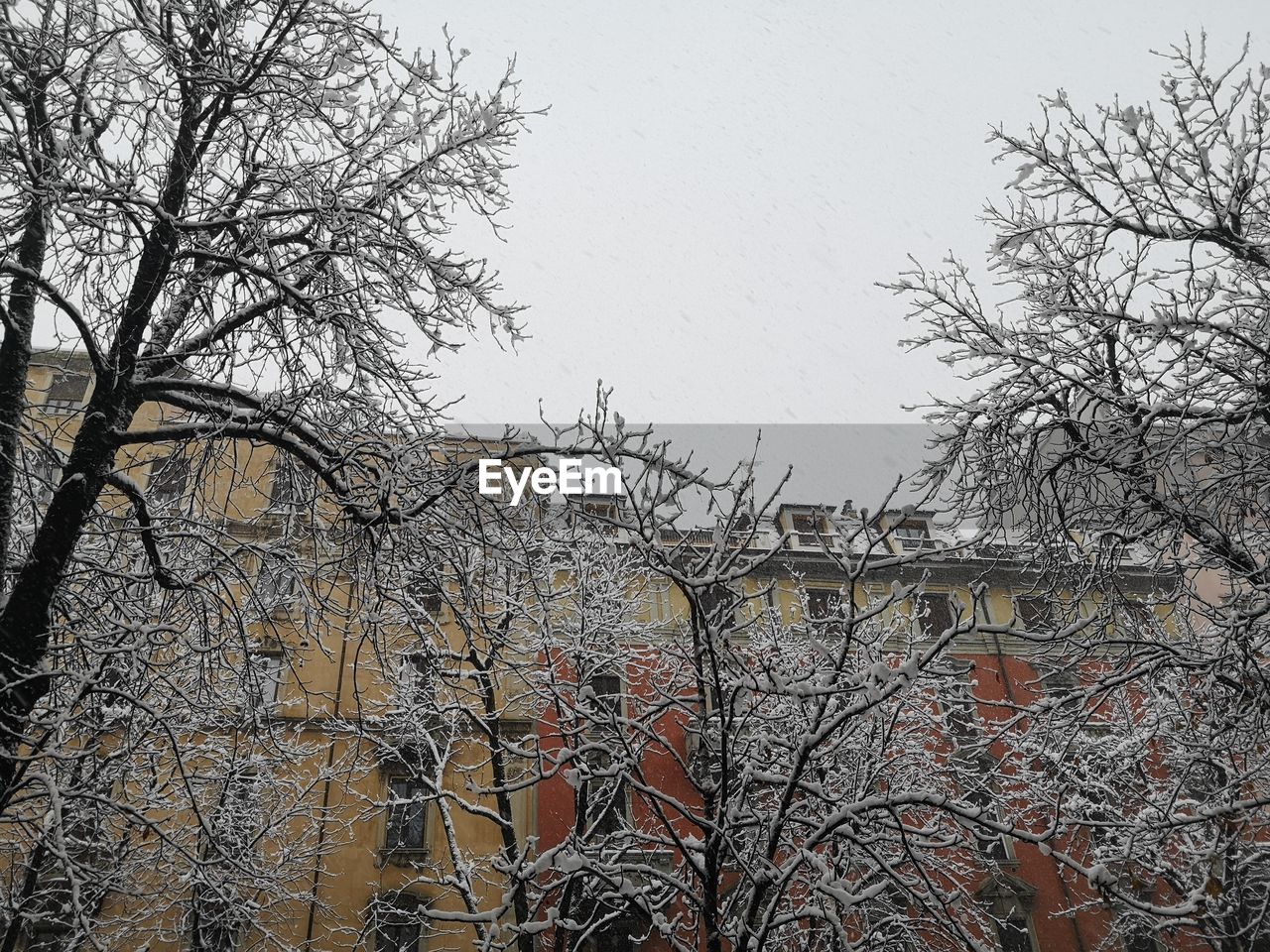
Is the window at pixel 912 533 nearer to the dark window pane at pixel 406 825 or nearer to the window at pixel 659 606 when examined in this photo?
the window at pixel 659 606

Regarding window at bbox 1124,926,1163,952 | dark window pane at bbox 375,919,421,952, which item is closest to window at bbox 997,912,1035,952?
window at bbox 1124,926,1163,952

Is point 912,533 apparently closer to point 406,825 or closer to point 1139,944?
point 1139,944

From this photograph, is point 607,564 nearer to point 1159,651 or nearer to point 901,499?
point 1159,651

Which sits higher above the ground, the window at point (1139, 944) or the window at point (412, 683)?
the window at point (412, 683)

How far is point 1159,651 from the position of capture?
5875 millimetres

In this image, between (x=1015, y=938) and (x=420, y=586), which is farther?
(x=1015, y=938)

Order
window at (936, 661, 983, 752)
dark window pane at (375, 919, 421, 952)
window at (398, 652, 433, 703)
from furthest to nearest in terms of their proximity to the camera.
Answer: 1. dark window pane at (375, 919, 421, 952)
2. window at (398, 652, 433, 703)
3. window at (936, 661, 983, 752)

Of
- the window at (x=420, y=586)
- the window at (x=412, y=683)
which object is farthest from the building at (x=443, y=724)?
the window at (x=412, y=683)

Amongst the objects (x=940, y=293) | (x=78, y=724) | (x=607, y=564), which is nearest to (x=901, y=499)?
(x=607, y=564)

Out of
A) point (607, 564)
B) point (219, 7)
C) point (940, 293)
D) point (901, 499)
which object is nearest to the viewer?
point (219, 7)

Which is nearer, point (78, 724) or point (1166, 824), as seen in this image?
point (1166, 824)

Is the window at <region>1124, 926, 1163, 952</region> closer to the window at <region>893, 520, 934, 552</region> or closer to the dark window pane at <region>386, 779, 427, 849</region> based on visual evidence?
the window at <region>893, 520, 934, 552</region>

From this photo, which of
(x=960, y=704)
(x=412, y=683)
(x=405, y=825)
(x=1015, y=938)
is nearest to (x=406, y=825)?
(x=405, y=825)

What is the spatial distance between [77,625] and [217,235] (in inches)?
116
